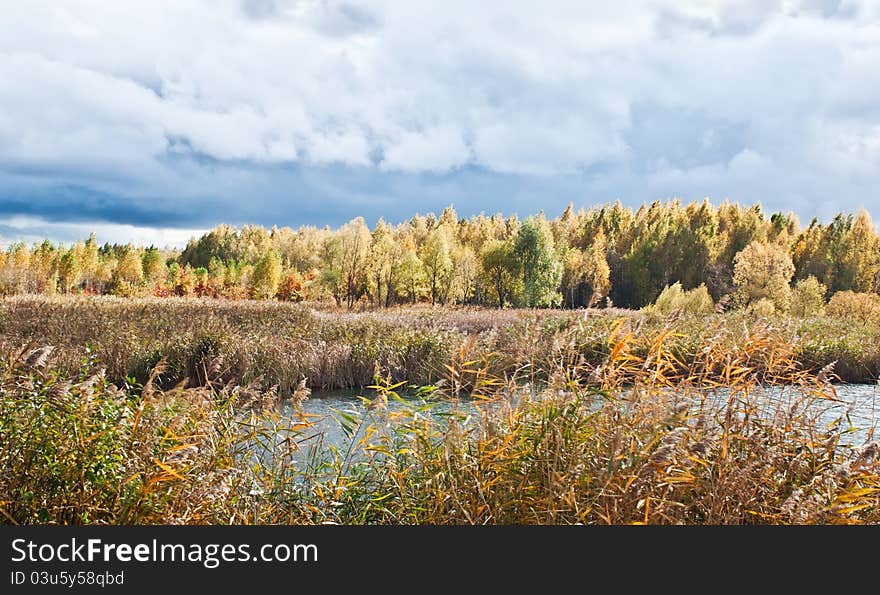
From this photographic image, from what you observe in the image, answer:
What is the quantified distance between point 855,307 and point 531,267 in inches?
795

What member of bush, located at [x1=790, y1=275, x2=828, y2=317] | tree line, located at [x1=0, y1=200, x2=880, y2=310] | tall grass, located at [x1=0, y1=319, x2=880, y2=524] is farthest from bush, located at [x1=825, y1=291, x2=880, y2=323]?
tall grass, located at [x1=0, y1=319, x2=880, y2=524]

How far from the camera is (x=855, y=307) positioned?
26.8 metres

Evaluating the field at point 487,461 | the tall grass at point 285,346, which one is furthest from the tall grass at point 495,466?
the tall grass at point 285,346

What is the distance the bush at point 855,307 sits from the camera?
25484mm

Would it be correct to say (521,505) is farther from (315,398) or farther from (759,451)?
(315,398)

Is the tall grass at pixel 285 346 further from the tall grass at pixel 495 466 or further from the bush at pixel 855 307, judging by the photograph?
the bush at pixel 855 307

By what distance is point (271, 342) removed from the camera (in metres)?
13.8

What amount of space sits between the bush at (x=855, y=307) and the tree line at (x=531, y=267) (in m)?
6.20

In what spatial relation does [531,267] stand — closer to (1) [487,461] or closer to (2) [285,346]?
(2) [285,346]

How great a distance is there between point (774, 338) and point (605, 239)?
2340 inches

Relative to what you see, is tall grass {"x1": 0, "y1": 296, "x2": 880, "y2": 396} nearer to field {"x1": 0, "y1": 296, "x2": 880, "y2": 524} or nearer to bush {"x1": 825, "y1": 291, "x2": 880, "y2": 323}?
field {"x1": 0, "y1": 296, "x2": 880, "y2": 524}

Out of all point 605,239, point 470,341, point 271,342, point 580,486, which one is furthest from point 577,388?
point 605,239

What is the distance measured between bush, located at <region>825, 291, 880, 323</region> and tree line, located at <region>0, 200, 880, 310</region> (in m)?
6.20

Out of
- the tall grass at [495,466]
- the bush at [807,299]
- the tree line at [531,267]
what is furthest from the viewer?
the tree line at [531,267]
